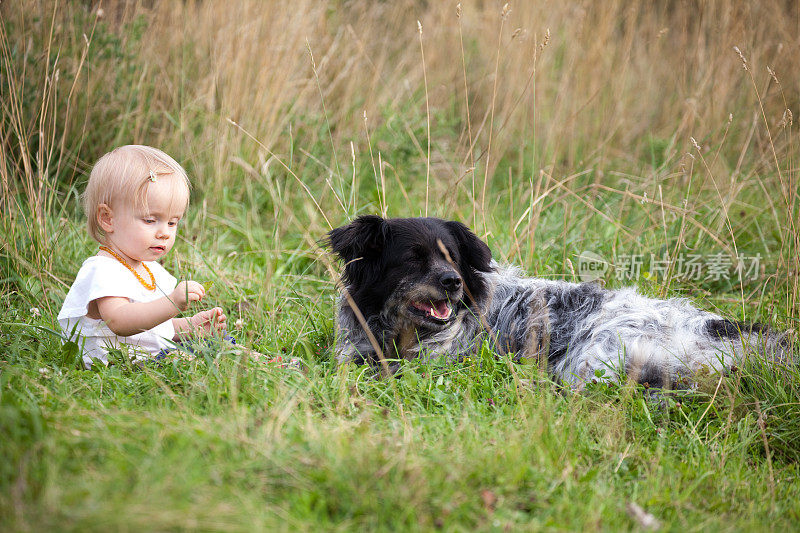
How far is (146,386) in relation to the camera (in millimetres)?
2854

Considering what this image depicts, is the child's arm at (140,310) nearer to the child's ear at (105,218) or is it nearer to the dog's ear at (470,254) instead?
the child's ear at (105,218)

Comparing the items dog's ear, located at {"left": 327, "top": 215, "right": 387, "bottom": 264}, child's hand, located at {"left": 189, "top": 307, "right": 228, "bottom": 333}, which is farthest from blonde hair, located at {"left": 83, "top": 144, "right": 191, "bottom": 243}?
dog's ear, located at {"left": 327, "top": 215, "right": 387, "bottom": 264}

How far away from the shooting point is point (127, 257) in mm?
3137

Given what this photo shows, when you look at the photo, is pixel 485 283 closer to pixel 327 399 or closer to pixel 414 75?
pixel 327 399

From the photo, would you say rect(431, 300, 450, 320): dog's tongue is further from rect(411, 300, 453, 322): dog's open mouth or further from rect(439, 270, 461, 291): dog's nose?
rect(439, 270, 461, 291): dog's nose

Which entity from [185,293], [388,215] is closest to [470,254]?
[185,293]

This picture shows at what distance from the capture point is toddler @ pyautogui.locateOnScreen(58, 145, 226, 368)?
2.96 meters

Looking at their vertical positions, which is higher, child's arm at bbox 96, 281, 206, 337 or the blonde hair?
the blonde hair

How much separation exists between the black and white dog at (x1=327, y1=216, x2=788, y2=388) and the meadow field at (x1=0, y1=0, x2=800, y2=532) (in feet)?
0.56

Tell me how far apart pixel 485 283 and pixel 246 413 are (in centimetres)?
172

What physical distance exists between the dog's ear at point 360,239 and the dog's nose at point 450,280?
1.26 ft

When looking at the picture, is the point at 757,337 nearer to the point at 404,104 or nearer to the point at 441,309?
the point at 441,309

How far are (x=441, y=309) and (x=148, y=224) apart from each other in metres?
1.49

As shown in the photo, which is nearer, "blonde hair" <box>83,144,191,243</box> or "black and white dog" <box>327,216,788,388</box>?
"blonde hair" <box>83,144,191,243</box>
